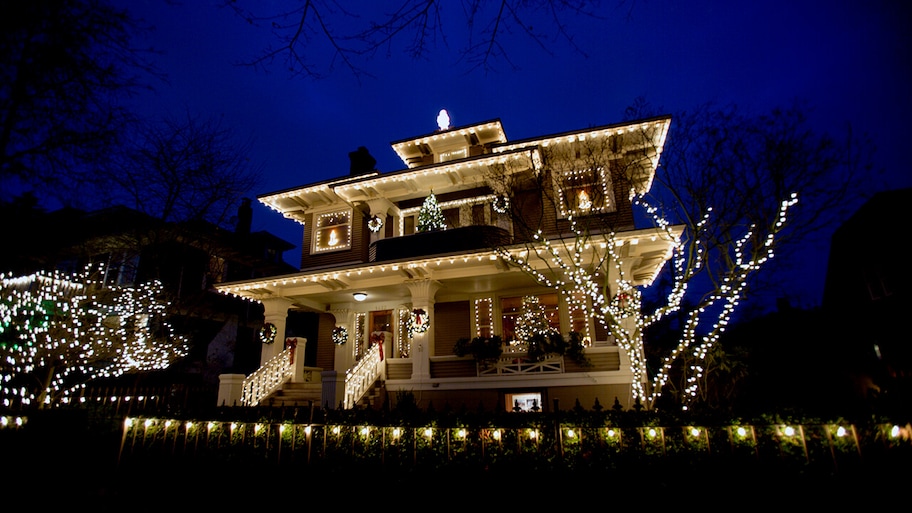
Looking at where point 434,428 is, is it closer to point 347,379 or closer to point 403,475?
point 403,475

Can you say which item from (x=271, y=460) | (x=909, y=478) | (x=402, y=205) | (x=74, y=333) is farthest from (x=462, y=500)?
(x=402, y=205)

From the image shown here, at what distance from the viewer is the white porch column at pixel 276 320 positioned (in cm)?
1443

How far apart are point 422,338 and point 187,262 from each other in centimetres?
1616

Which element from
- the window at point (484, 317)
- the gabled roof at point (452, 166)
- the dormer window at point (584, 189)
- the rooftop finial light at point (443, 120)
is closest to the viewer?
the dormer window at point (584, 189)

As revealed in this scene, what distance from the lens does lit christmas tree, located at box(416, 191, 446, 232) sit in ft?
49.0

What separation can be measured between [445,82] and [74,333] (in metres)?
11.2

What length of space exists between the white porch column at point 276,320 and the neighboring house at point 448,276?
0.03 meters

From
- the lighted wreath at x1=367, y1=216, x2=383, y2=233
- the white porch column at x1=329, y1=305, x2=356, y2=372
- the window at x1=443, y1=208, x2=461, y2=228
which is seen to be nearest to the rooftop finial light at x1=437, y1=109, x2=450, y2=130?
the window at x1=443, y1=208, x2=461, y2=228

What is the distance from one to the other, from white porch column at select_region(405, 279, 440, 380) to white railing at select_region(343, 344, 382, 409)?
116 centimetres

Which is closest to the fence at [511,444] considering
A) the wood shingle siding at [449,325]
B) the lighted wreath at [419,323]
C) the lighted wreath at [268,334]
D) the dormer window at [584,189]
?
the lighted wreath at [419,323]

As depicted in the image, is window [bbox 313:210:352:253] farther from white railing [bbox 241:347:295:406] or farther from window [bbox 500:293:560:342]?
window [bbox 500:293:560:342]

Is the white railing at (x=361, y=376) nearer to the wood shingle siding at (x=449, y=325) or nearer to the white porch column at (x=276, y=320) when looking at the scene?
the wood shingle siding at (x=449, y=325)

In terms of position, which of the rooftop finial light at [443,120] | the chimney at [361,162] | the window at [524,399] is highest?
the rooftop finial light at [443,120]

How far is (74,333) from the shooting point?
1074cm
